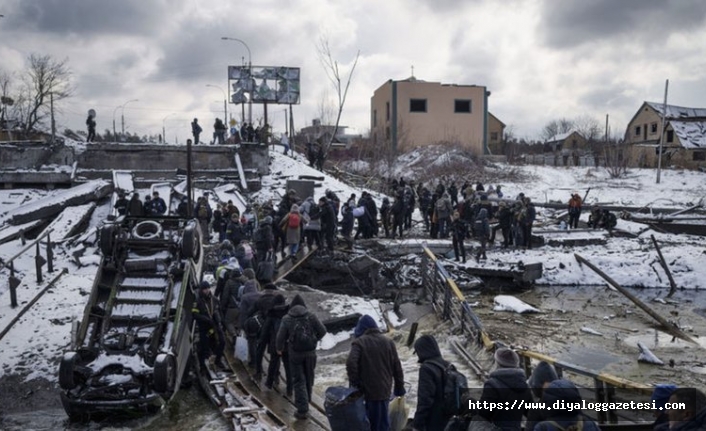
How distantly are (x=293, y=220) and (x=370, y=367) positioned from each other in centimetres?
1005

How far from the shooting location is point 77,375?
291 inches

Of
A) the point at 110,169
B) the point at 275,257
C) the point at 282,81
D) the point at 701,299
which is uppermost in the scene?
the point at 282,81

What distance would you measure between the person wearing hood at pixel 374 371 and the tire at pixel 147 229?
5.18 m

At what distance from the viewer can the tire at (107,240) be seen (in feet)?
29.2

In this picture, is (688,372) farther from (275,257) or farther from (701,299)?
(275,257)

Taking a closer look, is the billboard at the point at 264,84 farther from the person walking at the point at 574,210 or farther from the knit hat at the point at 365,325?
the knit hat at the point at 365,325

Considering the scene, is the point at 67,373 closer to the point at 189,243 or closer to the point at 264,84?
the point at 189,243

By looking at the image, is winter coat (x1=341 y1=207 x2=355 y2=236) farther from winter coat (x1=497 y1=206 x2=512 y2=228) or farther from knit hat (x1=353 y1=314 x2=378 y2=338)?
knit hat (x1=353 y1=314 x2=378 y2=338)

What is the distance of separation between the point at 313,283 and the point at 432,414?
11.6 m

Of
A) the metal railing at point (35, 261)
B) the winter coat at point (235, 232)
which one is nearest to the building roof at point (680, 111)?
the winter coat at point (235, 232)

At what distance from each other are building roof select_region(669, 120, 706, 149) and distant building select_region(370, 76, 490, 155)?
1656 centimetres

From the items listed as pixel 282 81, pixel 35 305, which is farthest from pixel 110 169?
pixel 35 305

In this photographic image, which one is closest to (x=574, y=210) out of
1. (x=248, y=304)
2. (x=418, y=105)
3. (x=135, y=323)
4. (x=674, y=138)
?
(x=248, y=304)

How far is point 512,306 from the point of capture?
14.9 m
